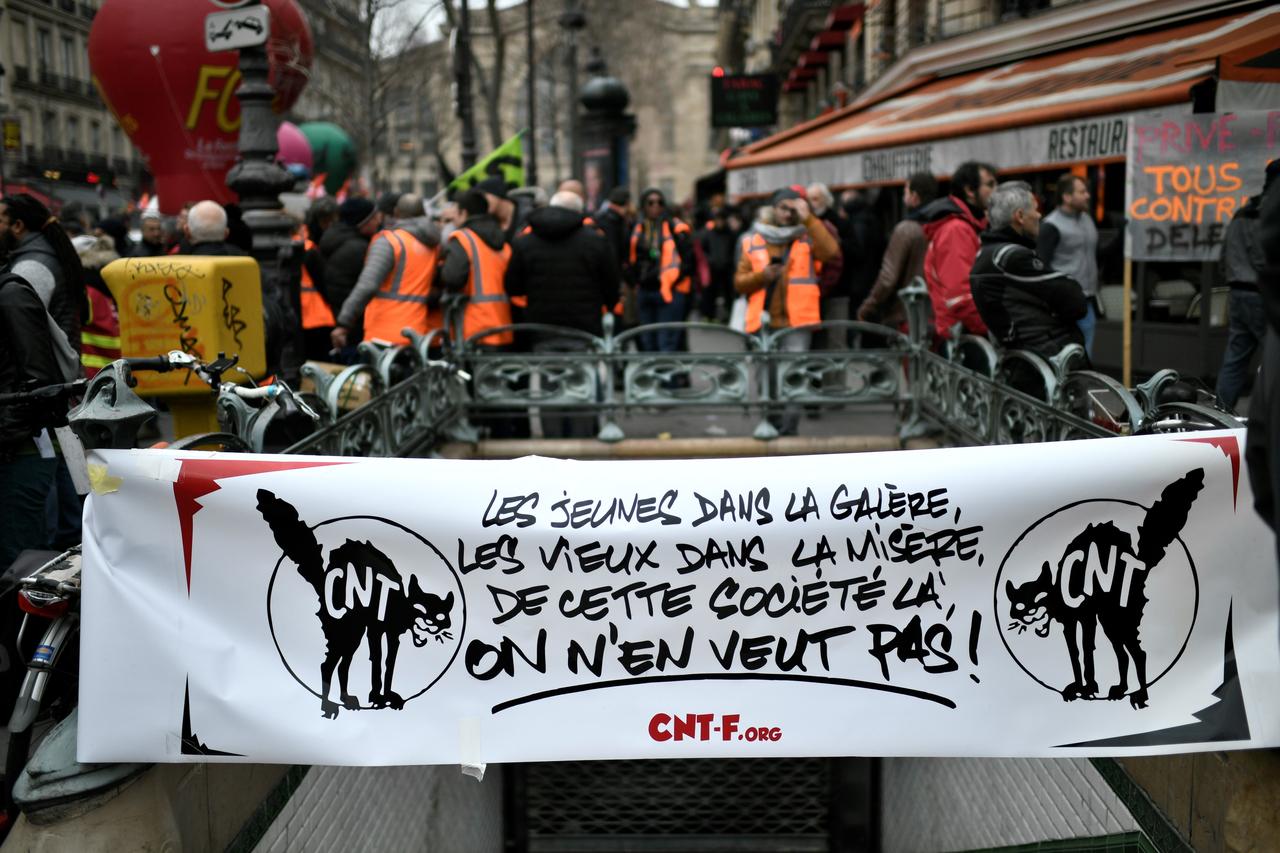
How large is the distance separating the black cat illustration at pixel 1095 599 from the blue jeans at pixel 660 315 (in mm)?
9924

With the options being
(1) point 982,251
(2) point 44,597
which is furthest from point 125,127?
(2) point 44,597

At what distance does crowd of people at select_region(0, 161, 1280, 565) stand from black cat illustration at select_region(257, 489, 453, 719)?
2367 millimetres

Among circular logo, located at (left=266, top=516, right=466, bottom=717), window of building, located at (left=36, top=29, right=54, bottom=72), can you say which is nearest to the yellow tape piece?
circular logo, located at (left=266, top=516, right=466, bottom=717)

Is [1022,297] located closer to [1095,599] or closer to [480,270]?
[1095,599]

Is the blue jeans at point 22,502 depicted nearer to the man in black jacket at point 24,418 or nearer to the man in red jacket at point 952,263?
the man in black jacket at point 24,418

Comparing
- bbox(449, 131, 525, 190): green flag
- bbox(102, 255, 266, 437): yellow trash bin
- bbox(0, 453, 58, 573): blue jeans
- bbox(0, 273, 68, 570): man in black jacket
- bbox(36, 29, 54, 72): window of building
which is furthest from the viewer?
bbox(36, 29, 54, 72): window of building

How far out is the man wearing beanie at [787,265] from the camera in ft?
31.3

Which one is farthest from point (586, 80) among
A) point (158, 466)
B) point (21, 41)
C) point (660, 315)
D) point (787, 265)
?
point (158, 466)

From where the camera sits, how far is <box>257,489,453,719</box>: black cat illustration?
366 centimetres

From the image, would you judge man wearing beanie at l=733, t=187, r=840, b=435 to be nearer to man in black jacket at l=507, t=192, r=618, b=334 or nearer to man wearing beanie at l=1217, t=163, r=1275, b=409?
man in black jacket at l=507, t=192, r=618, b=334

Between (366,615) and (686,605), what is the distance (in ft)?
2.79

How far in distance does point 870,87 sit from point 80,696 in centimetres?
2362

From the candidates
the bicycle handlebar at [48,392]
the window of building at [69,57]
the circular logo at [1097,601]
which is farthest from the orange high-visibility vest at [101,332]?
the window of building at [69,57]

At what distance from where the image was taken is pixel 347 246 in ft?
32.6
